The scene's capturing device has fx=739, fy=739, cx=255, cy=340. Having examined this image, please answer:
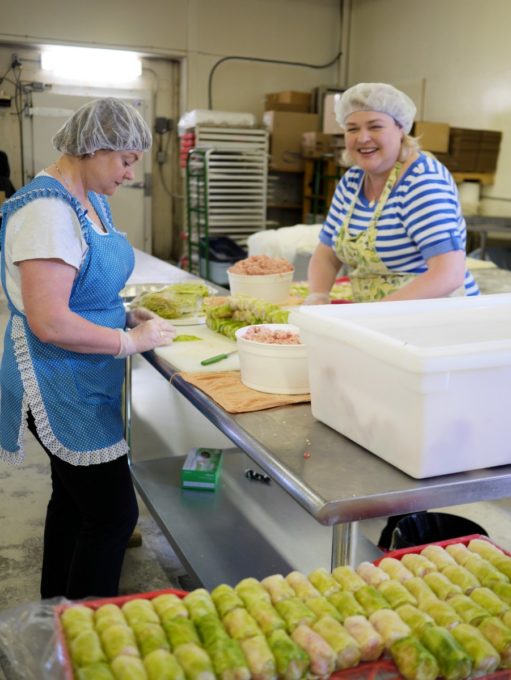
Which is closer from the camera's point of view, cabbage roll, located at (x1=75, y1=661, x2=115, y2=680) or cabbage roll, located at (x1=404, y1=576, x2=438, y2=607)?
Result: cabbage roll, located at (x1=75, y1=661, x2=115, y2=680)

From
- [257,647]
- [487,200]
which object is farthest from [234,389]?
[487,200]

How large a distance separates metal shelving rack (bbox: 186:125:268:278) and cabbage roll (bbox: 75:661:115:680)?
24.2 feet

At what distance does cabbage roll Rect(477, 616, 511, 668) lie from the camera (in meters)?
1.08

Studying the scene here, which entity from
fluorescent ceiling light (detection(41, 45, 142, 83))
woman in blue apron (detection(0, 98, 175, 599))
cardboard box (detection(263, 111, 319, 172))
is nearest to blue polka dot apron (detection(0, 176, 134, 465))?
woman in blue apron (detection(0, 98, 175, 599))

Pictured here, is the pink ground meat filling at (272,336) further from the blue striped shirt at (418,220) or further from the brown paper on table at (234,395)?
the blue striped shirt at (418,220)

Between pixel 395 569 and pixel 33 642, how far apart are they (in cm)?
60

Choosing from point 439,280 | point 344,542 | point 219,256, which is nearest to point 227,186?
point 219,256

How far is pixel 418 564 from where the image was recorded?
1297 millimetres

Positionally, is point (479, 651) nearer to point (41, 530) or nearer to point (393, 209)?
point (393, 209)

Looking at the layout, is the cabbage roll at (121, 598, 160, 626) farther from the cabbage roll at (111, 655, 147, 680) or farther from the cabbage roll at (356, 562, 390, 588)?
the cabbage roll at (356, 562, 390, 588)

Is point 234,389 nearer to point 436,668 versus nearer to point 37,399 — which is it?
point 37,399

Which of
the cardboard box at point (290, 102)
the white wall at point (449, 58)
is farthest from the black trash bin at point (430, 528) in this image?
the cardboard box at point (290, 102)

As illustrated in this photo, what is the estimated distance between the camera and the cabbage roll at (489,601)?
117cm

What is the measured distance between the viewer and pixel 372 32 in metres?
9.41
